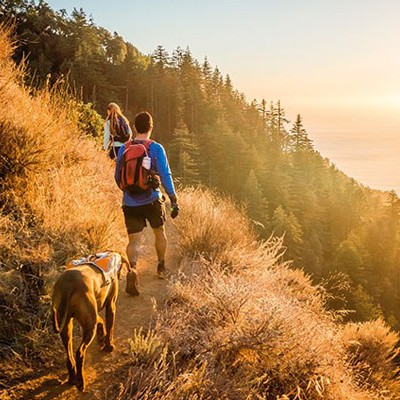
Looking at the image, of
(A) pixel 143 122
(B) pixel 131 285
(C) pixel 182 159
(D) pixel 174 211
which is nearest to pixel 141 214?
(D) pixel 174 211

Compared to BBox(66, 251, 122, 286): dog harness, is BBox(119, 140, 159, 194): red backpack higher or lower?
higher

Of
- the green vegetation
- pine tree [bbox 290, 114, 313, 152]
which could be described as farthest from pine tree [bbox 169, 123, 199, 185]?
pine tree [bbox 290, 114, 313, 152]

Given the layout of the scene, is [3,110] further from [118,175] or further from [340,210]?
[340,210]

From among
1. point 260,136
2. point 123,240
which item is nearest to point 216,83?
point 260,136

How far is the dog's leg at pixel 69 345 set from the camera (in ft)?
9.14

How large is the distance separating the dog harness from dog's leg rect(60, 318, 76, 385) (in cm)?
44

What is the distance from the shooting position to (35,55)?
142 feet

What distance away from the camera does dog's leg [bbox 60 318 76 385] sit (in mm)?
2787

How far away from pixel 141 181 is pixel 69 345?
1942 mm

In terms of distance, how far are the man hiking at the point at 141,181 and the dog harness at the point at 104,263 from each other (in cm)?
109

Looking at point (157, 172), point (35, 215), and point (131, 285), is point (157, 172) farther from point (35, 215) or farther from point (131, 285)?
point (35, 215)

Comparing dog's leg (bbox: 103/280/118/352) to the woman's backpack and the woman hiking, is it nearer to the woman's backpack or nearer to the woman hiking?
the woman hiking

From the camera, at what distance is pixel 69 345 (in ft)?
9.28

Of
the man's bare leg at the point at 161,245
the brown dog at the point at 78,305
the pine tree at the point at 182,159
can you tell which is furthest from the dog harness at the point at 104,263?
the pine tree at the point at 182,159
